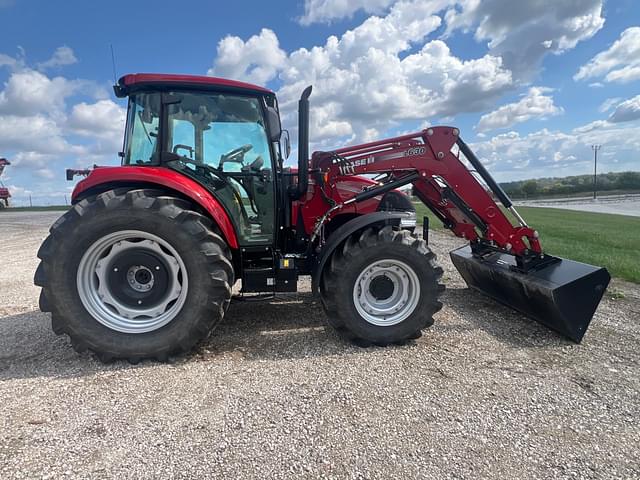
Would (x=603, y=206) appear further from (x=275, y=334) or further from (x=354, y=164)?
(x=275, y=334)

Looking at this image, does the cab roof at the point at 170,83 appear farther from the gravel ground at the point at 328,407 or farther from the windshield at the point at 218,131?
the gravel ground at the point at 328,407

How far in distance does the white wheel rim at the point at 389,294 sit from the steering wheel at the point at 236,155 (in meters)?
1.71

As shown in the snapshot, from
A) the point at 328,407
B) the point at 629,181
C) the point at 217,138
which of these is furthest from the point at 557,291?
the point at 629,181

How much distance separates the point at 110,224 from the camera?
3.21 meters

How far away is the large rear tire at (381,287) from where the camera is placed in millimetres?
3623

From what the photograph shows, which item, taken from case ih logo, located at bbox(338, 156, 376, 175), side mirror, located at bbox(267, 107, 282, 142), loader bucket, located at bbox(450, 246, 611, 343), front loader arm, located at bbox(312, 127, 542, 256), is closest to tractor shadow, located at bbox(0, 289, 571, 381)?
loader bucket, located at bbox(450, 246, 611, 343)

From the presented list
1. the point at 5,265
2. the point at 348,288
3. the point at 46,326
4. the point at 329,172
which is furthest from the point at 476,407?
the point at 5,265

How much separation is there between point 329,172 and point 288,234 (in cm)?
86

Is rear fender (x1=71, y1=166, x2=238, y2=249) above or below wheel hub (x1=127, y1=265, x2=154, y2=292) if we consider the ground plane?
above

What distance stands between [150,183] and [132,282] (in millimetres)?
925

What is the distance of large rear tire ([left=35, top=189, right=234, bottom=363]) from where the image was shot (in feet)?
10.5

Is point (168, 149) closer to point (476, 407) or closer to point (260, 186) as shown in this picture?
point (260, 186)

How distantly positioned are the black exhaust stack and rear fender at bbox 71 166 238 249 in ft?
2.91

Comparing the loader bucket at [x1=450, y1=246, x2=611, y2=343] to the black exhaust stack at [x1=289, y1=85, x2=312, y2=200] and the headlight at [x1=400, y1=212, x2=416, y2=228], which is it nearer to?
the headlight at [x1=400, y1=212, x2=416, y2=228]
